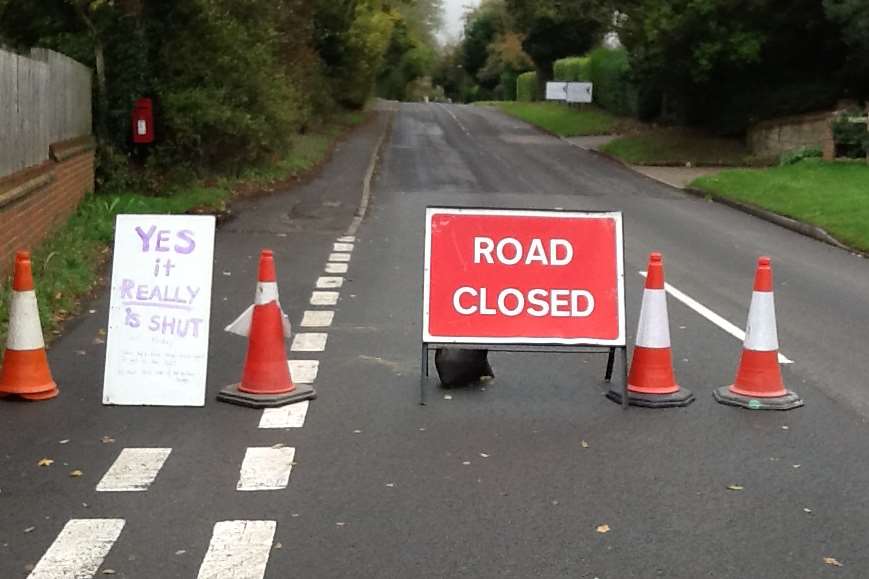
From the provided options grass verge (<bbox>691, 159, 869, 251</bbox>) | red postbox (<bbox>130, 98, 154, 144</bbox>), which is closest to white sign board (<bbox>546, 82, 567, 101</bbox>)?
grass verge (<bbox>691, 159, 869, 251</bbox>)

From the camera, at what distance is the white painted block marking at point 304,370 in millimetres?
7953

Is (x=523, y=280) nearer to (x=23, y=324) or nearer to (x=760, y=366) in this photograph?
(x=760, y=366)

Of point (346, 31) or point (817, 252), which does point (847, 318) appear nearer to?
point (817, 252)

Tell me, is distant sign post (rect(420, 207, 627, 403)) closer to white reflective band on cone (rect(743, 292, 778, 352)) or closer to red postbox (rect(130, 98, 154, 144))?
white reflective band on cone (rect(743, 292, 778, 352))

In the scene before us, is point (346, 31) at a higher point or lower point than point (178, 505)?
higher

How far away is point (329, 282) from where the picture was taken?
40.3 feet

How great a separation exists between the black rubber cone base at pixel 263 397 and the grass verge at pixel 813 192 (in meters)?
10.6

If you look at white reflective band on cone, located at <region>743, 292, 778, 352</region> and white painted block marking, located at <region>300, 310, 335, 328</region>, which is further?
white painted block marking, located at <region>300, 310, 335, 328</region>

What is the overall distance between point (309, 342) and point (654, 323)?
2.84 metres

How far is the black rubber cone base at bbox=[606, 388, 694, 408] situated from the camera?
24.3ft

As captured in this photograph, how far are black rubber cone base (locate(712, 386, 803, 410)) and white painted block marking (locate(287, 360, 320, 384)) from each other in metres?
2.66

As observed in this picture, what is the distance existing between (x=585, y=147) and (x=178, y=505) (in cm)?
3455

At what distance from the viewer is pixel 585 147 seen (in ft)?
128

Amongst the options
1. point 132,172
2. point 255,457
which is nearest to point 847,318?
point 255,457
